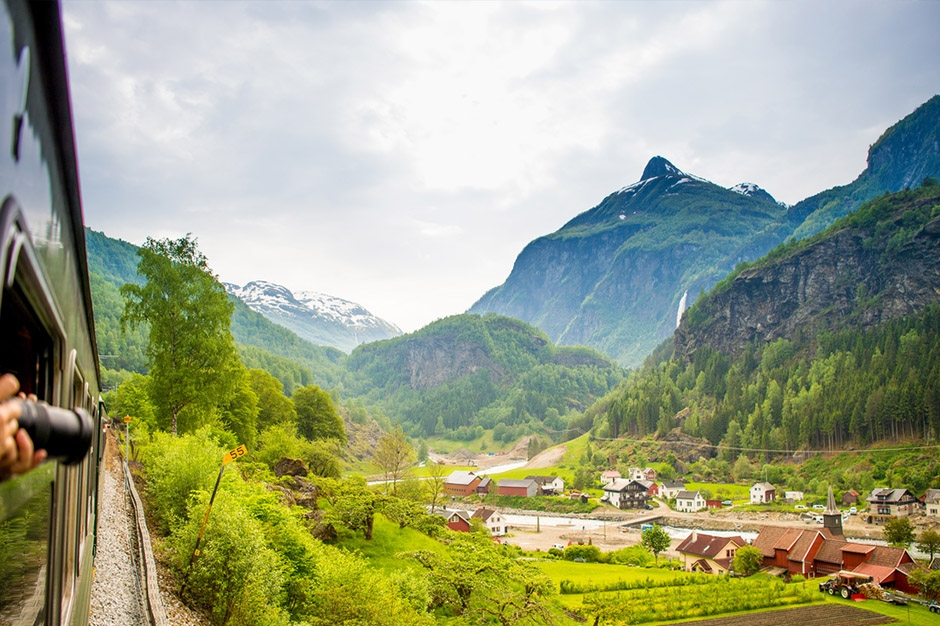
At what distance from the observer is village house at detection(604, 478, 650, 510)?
108 meters

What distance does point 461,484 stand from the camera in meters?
124

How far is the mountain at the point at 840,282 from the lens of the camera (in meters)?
141

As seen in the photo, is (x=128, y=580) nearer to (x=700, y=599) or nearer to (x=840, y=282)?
(x=700, y=599)

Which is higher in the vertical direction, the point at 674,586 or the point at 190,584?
the point at 190,584

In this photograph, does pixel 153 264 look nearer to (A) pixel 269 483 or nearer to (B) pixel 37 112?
(A) pixel 269 483

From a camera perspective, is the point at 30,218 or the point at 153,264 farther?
the point at 153,264

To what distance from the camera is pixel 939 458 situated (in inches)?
3629

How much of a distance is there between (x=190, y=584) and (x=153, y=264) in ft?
57.6

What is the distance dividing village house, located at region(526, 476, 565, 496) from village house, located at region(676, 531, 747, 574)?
59.0 m

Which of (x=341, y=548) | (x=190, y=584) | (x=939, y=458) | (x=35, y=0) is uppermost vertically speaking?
(x=35, y=0)

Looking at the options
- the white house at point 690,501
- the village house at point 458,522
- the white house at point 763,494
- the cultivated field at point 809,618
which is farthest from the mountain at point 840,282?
the village house at point 458,522

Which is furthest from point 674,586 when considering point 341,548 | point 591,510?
point 591,510

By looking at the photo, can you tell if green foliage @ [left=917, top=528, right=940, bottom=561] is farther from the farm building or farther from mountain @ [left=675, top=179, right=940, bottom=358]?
mountain @ [left=675, top=179, right=940, bottom=358]

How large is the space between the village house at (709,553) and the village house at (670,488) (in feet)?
175
